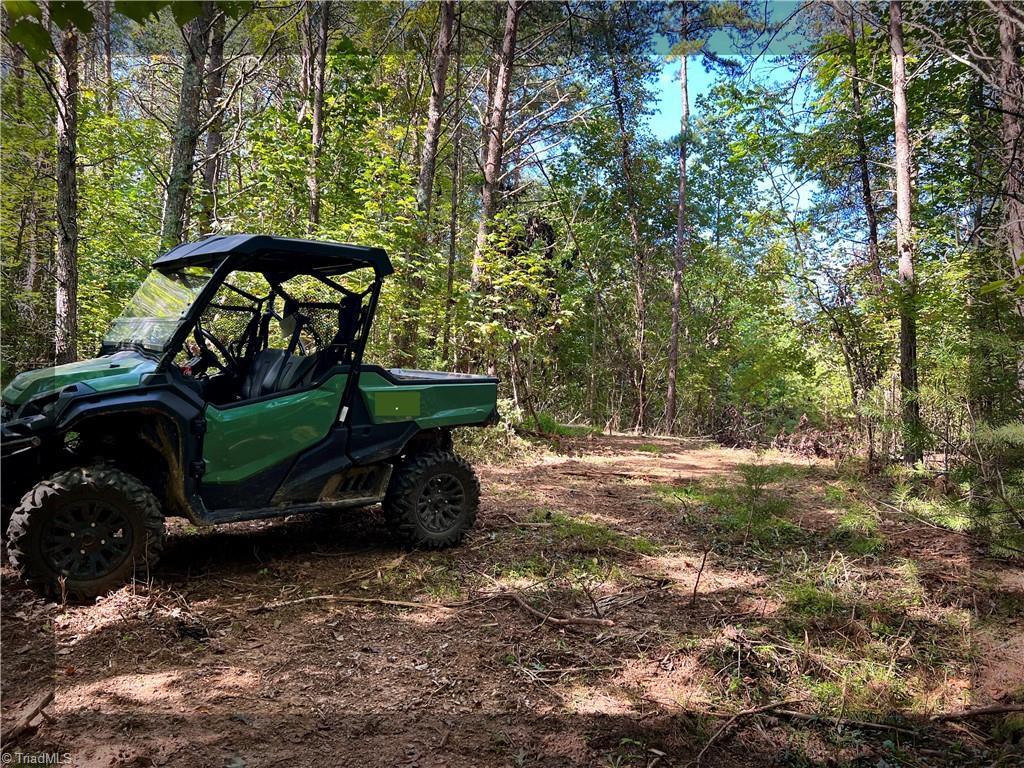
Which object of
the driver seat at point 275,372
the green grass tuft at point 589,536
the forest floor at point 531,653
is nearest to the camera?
the forest floor at point 531,653

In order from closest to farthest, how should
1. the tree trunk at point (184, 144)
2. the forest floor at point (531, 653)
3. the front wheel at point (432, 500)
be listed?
the forest floor at point (531, 653) → the front wheel at point (432, 500) → the tree trunk at point (184, 144)

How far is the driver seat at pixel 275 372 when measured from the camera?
14.6ft

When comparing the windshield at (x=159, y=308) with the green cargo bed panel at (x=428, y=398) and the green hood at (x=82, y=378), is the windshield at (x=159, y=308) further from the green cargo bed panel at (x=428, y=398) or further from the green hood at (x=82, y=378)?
the green cargo bed panel at (x=428, y=398)

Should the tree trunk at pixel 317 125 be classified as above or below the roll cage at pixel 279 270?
above

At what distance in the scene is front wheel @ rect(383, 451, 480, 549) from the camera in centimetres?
456

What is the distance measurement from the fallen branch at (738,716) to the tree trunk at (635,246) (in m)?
12.4

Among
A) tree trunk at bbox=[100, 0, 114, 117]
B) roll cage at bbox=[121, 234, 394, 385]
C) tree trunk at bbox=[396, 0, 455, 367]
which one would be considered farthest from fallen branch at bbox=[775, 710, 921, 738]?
tree trunk at bbox=[100, 0, 114, 117]

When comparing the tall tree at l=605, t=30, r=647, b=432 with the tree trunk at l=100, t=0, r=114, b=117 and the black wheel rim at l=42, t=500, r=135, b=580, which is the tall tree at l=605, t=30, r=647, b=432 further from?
the black wheel rim at l=42, t=500, r=135, b=580

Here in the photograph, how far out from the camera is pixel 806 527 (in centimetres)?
566

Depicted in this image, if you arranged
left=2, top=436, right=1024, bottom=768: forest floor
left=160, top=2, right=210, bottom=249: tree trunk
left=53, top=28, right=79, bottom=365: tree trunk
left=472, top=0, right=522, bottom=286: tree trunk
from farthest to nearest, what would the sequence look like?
left=472, top=0, right=522, bottom=286: tree trunk < left=160, top=2, right=210, bottom=249: tree trunk < left=53, top=28, right=79, bottom=365: tree trunk < left=2, top=436, right=1024, bottom=768: forest floor

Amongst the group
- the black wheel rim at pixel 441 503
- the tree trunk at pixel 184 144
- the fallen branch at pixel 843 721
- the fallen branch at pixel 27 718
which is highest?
the tree trunk at pixel 184 144

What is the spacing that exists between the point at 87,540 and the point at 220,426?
0.87 m

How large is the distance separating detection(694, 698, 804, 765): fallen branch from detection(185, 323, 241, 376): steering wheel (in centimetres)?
388

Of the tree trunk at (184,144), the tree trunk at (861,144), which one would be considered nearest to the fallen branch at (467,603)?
the tree trunk at (184,144)
